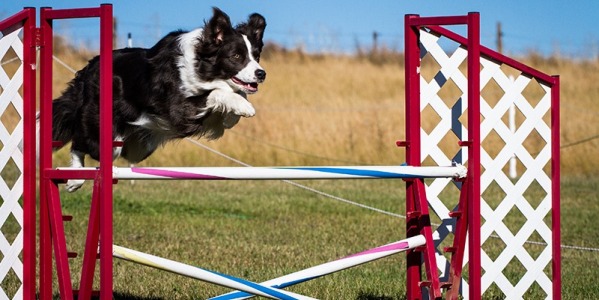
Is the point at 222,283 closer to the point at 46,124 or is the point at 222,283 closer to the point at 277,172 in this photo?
the point at 277,172

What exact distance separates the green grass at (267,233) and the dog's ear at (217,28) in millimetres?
1602

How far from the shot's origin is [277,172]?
3969 millimetres

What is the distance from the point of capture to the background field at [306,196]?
21.5ft

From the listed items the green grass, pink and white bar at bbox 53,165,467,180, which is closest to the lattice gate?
pink and white bar at bbox 53,165,467,180

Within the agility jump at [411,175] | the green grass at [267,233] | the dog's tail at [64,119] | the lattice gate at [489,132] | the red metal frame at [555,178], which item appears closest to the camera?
the agility jump at [411,175]

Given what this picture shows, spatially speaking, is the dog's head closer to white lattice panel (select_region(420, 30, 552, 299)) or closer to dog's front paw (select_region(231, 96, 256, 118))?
dog's front paw (select_region(231, 96, 256, 118))

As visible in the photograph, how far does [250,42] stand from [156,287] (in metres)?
1.69

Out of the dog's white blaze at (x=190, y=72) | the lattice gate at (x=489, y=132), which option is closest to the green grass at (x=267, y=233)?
the lattice gate at (x=489, y=132)

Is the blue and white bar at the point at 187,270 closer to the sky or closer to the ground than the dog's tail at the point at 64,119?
closer to the ground

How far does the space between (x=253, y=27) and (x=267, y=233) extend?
10.6 ft

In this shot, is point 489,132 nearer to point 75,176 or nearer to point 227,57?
point 227,57

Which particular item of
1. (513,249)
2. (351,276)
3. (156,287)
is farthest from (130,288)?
(513,249)

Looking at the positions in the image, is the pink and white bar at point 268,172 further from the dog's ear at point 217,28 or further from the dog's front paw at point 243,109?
the dog's ear at point 217,28

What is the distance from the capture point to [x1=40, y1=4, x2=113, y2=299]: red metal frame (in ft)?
12.4
